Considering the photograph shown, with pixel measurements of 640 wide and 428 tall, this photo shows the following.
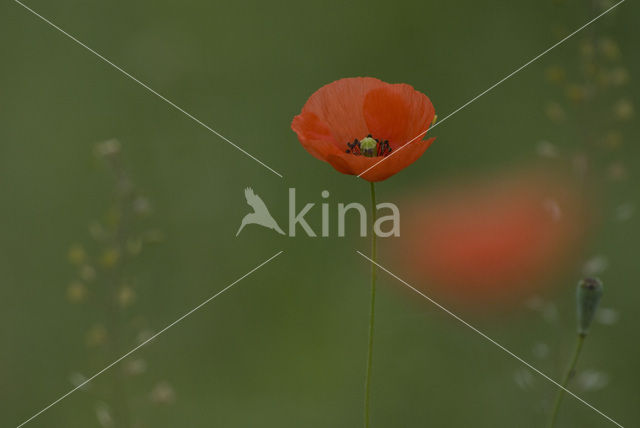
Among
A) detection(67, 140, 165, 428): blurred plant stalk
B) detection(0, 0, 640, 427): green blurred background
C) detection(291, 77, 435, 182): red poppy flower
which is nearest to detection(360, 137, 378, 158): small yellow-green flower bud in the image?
detection(291, 77, 435, 182): red poppy flower

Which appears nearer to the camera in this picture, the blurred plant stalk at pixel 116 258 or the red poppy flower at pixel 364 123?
the red poppy flower at pixel 364 123

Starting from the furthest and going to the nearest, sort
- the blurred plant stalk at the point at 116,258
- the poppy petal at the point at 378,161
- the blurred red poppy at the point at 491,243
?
the blurred red poppy at the point at 491,243 < the blurred plant stalk at the point at 116,258 < the poppy petal at the point at 378,161

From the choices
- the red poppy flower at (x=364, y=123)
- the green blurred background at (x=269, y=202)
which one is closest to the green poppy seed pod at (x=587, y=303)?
the red poppy flower at (x=364, y=123)

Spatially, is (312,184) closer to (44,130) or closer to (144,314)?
(144,314)

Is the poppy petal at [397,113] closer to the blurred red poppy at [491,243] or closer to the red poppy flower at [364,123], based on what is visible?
the red poppy flower at [364,123]

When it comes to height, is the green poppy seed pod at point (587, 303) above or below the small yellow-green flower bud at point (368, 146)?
below

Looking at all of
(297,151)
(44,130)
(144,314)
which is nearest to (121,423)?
(144,314)
